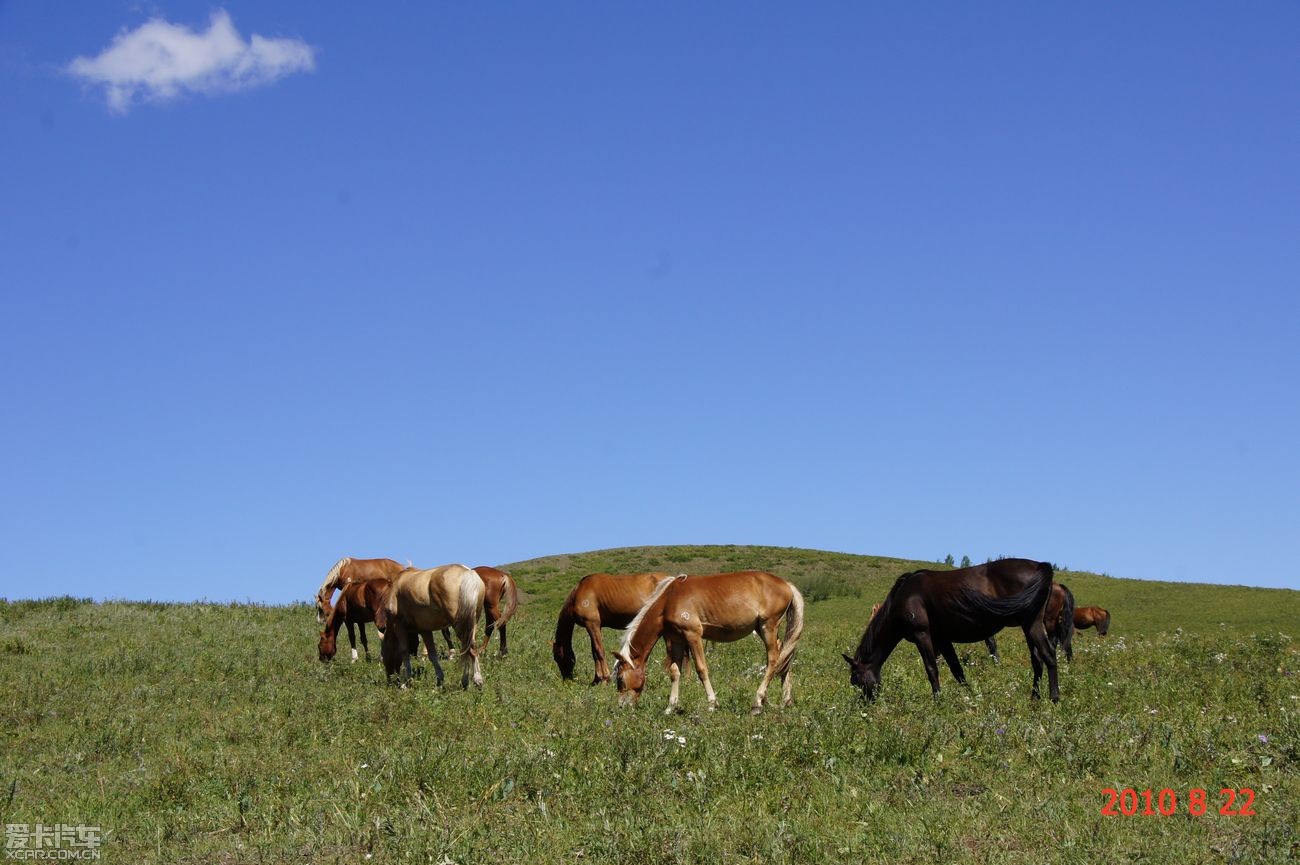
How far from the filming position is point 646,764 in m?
10.1

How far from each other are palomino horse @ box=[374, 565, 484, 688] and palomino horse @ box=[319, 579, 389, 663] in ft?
9.18

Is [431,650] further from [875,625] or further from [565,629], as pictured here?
[875,625]

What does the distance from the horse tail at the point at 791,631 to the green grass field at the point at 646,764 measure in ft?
2.69

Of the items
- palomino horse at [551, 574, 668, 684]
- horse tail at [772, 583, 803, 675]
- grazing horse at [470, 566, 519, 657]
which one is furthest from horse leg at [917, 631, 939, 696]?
grazing horse at [470, 566, 519, 657]

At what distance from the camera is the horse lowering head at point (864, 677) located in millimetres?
15469

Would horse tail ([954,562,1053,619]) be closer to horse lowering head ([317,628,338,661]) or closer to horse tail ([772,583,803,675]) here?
horse tail ([772,583,803,675])

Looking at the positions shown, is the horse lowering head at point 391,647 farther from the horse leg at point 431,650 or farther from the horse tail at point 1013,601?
the horse tail at point 1013,601

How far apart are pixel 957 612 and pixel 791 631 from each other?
9.14 feet

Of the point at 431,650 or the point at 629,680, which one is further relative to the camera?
the point at 431,650

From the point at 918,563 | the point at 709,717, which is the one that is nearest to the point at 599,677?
the point at 709,717

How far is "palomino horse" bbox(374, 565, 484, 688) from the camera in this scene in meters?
16.7

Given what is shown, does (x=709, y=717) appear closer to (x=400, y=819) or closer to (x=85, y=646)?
(x=400, y=819)

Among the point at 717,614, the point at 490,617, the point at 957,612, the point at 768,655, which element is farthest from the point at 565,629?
the point at 957,612
